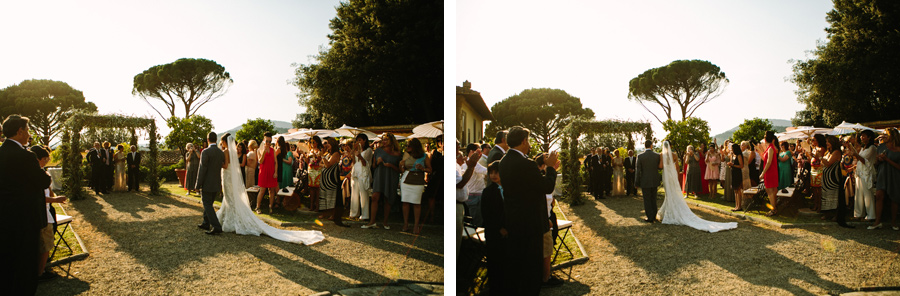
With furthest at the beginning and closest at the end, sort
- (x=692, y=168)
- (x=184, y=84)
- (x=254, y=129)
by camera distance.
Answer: (x=692, y=168)
(x=254, y=129)
(x=184, y=84)

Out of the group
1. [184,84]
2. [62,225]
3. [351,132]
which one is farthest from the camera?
[351,132]

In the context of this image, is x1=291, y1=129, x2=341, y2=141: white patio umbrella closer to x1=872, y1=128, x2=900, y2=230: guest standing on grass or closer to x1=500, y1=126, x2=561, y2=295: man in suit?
x1=500, y1=126, x2=561, y2=295: man in suit

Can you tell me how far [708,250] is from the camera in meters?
3.25

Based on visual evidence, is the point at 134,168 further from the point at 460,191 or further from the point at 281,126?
the point at 460,191

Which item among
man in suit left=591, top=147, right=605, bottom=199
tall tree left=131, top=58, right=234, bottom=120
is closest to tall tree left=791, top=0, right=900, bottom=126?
man in suit left=591, top=147, right=605, bottom=199

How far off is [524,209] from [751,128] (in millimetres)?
2027

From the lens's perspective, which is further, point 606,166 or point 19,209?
point 606,166

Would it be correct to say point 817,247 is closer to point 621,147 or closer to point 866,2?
point 621,147

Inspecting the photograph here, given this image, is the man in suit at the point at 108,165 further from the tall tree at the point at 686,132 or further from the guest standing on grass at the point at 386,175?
the tall tree at the point at 686,132

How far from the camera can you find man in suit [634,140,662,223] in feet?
11.3

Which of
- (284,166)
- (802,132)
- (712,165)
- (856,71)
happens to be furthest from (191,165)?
(856,71)

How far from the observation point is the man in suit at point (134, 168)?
2.66 metres

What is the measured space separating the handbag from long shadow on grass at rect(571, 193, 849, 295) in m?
1.30

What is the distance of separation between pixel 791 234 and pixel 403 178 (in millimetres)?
3028
